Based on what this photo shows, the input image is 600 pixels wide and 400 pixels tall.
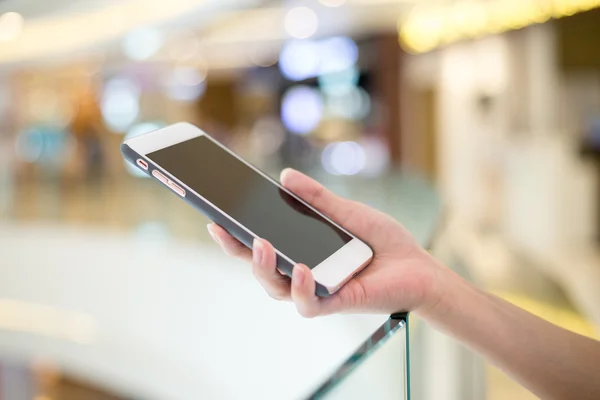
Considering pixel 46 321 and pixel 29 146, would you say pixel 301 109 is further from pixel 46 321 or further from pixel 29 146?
pixel 46 321

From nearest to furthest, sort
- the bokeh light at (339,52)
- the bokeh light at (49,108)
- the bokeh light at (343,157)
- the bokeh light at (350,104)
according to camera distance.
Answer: the bokeh light at (49,108)
the bokeh light at (339,52)
the bokeh light at (343,157)
the bokeh light at (350,104)

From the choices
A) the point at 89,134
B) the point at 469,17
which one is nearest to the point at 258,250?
the point at 469,17

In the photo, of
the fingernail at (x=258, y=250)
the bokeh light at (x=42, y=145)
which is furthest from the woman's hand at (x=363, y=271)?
the bokeh light at (x=42, y=145)

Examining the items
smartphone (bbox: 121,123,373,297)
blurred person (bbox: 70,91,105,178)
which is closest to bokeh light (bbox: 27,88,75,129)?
blurred person (bbox: 70,91,105,178)

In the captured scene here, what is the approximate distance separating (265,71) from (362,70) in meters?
3.55

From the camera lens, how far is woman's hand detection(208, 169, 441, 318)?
3.13ft

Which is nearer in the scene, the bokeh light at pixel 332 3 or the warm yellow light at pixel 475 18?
the warm yellow light at pixel 475 18

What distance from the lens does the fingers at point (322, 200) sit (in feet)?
3.84

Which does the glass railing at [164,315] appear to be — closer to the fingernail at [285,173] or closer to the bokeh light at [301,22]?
the fingernail at [285,173]

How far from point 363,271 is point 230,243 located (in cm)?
20

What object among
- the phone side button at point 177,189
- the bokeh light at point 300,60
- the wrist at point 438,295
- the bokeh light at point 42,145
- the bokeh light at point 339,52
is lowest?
the bokeh light at point 300,60

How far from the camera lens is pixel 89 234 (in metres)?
6.50

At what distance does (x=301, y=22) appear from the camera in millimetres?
11852

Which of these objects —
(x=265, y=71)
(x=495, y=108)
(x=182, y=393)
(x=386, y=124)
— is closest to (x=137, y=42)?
(x=182, y=393)
